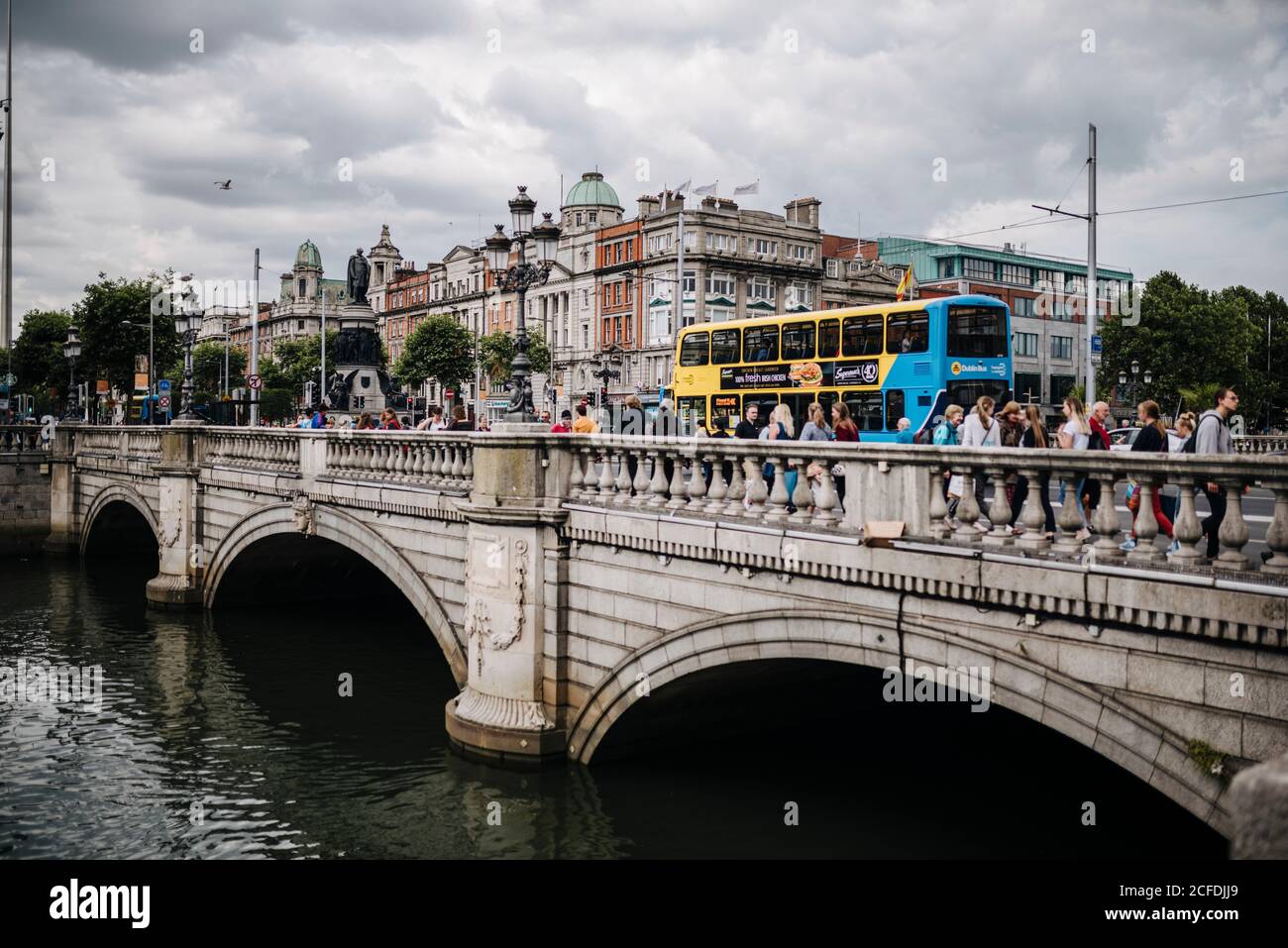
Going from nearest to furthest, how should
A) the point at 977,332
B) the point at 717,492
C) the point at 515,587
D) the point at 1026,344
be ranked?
the point at 717,492, the point at 515,587, the point at 977,332, the point at 1026,344

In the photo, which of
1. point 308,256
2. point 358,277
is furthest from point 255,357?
point 308,256

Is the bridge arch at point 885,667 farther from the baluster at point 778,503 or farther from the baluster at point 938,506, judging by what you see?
the baluster at point 778,503

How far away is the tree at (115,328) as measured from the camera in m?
66.6

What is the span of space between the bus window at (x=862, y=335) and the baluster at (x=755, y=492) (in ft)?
43.4

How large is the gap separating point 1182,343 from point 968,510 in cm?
5838

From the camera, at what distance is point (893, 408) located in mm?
23031

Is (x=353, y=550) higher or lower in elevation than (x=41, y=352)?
lower

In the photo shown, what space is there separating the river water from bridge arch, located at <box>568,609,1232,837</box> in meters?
0.51

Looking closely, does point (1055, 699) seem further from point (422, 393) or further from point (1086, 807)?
point (422, 393)

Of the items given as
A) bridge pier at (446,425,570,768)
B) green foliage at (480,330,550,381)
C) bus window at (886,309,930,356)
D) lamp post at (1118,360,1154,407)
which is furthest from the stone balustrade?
lamp post at (1118,360,1154,407)

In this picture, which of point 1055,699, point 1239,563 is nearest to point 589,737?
point 1055,699

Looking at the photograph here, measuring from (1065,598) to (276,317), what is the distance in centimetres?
14280

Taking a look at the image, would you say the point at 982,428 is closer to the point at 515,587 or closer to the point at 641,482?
the point at 641,482

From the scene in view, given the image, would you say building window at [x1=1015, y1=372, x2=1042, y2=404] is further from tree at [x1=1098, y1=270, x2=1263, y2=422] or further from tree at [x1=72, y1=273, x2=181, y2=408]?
tree at [x1=72, y1=273, x2=181, y2=408]
